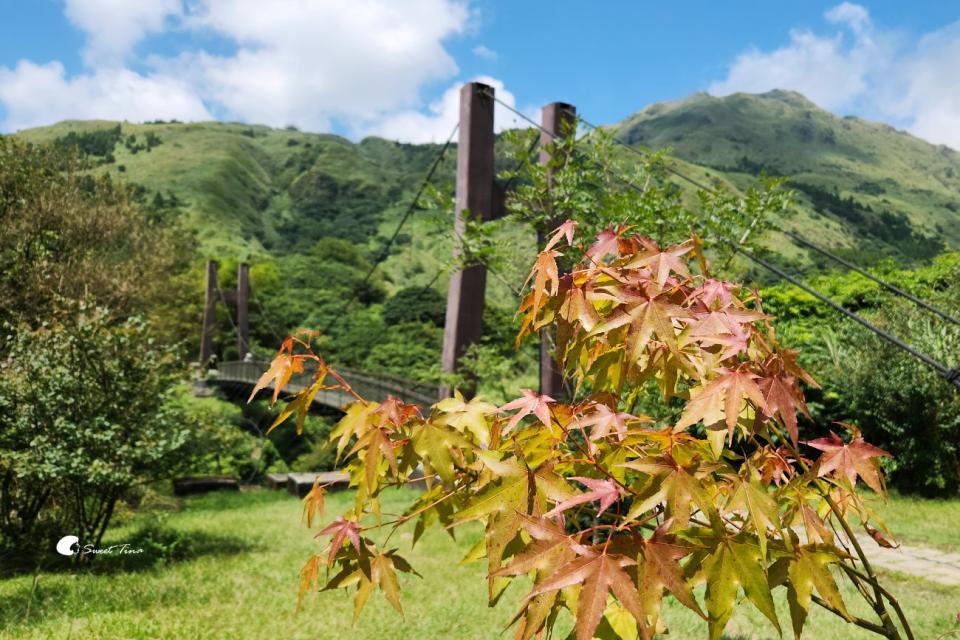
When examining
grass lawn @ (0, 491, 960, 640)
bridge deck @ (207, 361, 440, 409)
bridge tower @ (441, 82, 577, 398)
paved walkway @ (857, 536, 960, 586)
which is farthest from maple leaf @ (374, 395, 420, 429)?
bridge deck @ (207, 361, 440, 409)

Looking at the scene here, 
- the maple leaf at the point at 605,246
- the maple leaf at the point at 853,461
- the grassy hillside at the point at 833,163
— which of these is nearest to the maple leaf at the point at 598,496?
the maple leaf at the point at 853,461

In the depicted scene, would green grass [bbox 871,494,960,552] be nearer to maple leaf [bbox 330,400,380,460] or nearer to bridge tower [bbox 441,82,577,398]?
bridge tower [bbox 441,82,577,398]

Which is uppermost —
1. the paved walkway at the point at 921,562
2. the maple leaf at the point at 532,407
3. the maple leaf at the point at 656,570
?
the maple leaf at the point at 532,407

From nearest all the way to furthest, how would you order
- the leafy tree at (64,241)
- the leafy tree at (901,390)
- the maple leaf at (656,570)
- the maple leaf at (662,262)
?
1. the maple leaf at (656,570)
2. the maple leaf at (662,262)
3. the leafy tree at (901,390)
4. the leafy tree at (64,241)

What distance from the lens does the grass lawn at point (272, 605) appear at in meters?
3.45

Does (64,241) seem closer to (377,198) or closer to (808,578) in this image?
(808,578)

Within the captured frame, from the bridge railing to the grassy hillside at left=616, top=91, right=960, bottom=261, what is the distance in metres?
31.5

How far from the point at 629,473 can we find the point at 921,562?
492cm

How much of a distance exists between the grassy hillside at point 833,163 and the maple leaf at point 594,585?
4526 centimetres

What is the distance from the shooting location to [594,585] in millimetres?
879

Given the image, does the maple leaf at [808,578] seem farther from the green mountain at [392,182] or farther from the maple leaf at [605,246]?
the green mountain at [392,182]

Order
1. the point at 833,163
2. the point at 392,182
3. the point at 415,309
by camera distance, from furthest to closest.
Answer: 1. the point at 833,163
2. the point at 392,182
3. the point at 415,309

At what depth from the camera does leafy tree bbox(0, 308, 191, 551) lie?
202 inches

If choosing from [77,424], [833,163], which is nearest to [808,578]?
Answer: [77,424]
